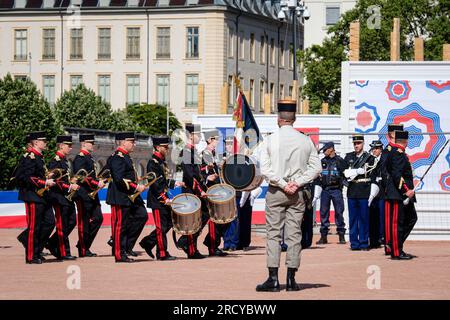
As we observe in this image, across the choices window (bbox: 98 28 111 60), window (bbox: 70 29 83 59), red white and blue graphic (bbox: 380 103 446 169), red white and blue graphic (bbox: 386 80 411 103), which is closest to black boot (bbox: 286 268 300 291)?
red white and blue graphic (bbox: 380 103 446 169)

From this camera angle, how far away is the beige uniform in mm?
17484

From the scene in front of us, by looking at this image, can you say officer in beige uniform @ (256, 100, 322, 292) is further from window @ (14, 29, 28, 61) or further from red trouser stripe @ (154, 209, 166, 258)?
window @ (14, 29, 28, 61)

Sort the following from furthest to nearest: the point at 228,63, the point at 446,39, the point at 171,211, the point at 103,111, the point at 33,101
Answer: the point at 228,63
the point at 103,111
the point at 33,101
the point at 446,39
the point at 171,211

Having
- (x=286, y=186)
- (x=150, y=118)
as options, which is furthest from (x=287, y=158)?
(x=150, y=118)

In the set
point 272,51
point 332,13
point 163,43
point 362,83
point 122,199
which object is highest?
point 332,13

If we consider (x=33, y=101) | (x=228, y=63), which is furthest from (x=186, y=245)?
(x=228, y=63)

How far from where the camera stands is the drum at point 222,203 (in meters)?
23.7

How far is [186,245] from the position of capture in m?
23.8

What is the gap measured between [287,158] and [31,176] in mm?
5947

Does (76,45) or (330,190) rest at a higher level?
(76,45)

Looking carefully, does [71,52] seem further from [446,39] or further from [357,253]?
[357,253]

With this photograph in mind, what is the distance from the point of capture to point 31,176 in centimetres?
2247

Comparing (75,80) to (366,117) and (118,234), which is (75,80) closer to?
(366,117)

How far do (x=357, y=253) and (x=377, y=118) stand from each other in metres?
4.81
